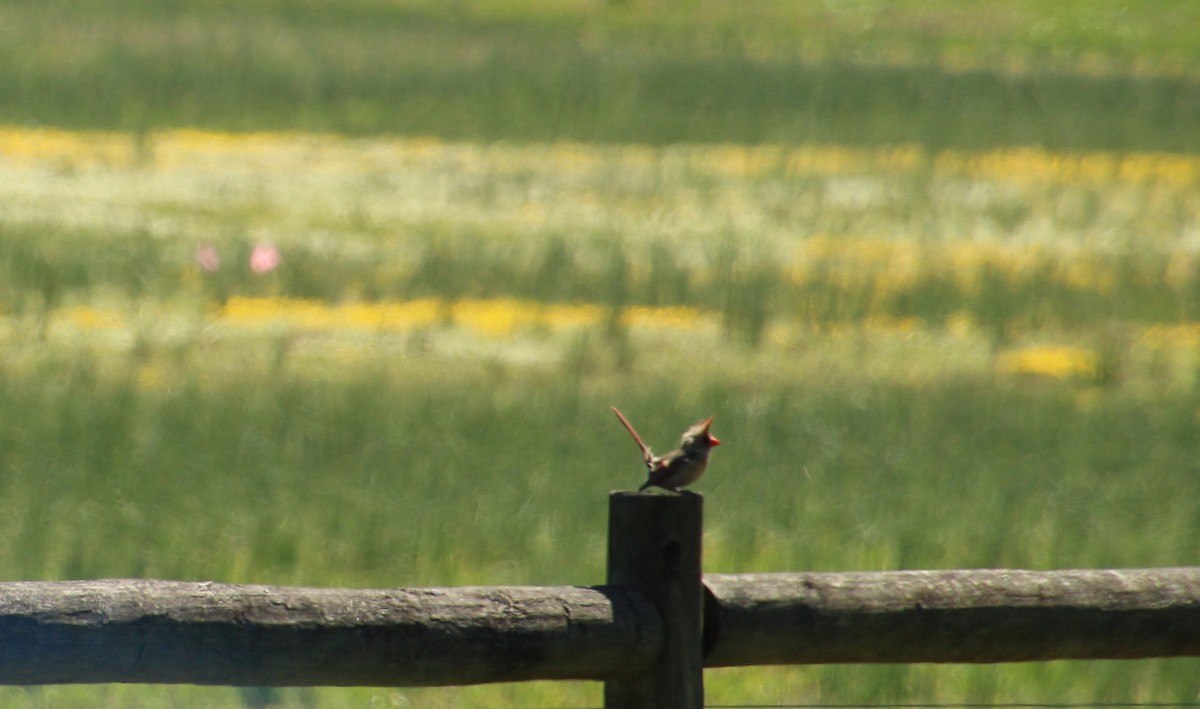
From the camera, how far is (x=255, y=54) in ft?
86.2

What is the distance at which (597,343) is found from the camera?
492 inches

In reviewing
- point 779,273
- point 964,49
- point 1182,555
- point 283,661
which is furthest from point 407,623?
point 964,49

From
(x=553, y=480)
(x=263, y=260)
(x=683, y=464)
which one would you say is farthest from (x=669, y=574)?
(x=263, y=260)

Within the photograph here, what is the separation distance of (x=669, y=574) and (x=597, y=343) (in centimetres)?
908

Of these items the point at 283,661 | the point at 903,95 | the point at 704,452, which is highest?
the point at 903,95

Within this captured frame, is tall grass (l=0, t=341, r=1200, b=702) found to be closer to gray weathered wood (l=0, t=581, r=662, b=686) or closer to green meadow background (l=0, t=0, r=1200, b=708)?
green meadow background (l=0, t=0, r=1200, b=708)

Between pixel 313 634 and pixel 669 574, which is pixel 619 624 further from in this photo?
pixel 313 634

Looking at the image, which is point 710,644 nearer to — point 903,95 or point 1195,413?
point 1195,413

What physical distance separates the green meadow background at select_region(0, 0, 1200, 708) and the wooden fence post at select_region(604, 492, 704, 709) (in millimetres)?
1511

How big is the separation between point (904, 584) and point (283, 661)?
1164 millimetres

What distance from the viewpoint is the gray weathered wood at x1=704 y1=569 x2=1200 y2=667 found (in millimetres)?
3467

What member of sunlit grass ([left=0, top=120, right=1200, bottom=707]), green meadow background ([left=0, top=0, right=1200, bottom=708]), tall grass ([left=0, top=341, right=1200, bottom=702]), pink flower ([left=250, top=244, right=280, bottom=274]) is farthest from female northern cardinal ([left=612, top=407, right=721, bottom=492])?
pink flower ([left=250, top=244, right=280, bottom=274])

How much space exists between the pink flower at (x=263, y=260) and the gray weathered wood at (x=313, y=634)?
1137cm

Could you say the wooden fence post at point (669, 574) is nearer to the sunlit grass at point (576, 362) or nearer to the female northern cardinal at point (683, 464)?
the female northern cardinal at point (683, 464)
